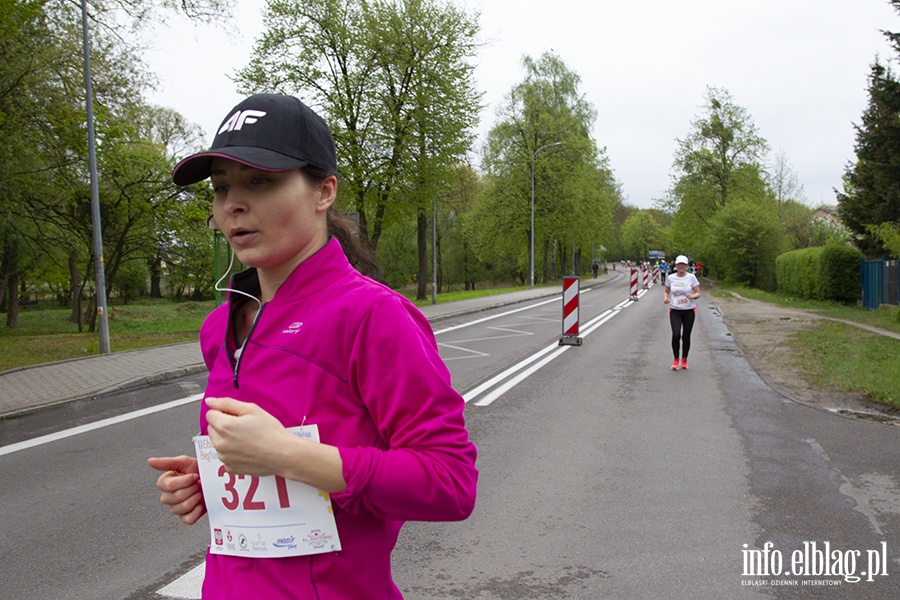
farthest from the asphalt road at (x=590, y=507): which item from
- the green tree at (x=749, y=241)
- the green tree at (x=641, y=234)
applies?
the green tree at (x=641, y=234)

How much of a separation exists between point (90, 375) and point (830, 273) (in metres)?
28.1

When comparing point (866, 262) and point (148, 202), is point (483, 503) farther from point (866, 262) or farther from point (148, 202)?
point (866, 262)

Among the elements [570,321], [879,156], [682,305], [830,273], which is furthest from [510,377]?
[830,273]

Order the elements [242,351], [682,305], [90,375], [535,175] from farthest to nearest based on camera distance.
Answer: [535,175]
[682,305]
[90,375]
[242,351]

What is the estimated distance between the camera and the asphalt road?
412cm

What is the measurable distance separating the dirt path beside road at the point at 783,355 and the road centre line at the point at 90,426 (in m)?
8.31

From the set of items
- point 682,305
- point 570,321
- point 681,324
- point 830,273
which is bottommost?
point 570,321

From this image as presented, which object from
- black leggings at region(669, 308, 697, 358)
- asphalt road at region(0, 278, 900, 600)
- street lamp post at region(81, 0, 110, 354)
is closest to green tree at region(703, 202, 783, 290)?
black leggings at region(669, 308, 697, 358)

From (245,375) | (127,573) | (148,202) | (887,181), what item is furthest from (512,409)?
(887,181)

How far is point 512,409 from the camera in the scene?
29.7ft

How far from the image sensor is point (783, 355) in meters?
14.3

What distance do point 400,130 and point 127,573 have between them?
24564mm

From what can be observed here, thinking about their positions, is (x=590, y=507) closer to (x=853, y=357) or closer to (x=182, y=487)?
(x=182, y=487)

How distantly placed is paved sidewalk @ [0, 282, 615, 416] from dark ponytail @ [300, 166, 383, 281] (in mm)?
8832
